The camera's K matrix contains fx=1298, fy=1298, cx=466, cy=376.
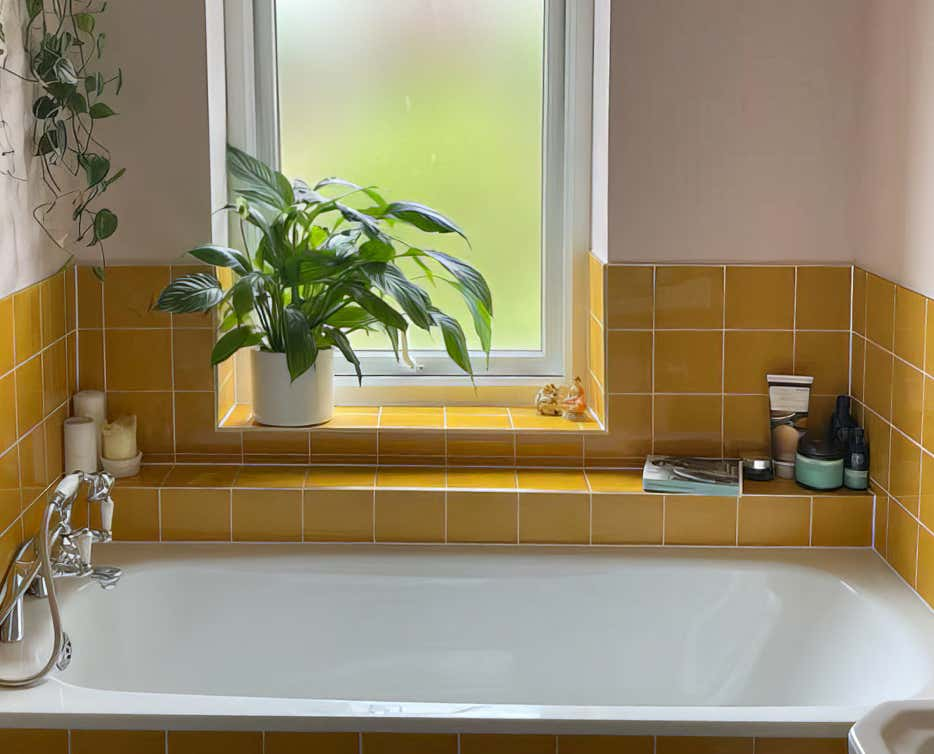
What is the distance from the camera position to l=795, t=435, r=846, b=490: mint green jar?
2871mm

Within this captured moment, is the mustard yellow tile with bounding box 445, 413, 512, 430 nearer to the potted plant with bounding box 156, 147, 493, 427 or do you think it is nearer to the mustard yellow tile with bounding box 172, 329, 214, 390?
the potted plant with bounding box 156, 147, 493, 427

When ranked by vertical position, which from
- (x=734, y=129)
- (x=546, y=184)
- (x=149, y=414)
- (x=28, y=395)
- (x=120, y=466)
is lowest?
(x=120, y=466)

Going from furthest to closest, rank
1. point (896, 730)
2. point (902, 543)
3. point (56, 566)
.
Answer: point (902, 543) → point (56, 566) → point (896, 730)

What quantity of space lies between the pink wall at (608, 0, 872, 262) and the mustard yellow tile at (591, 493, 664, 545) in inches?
21.9

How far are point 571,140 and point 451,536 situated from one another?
105 centimetres

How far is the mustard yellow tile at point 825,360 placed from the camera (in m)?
2.99

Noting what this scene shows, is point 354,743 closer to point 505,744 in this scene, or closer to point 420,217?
point 505,744

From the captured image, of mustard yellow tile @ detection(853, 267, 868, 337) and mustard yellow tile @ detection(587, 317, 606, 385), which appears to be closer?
mustard yellow tile @ detection(853, 267, 868, 337)

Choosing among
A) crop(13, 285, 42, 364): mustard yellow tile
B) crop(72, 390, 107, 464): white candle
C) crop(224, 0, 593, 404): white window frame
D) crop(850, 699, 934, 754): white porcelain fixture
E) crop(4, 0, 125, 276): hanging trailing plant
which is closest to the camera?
crop(850, 699, 934, 754): white porcelain fixture

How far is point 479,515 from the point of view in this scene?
288 centimetres

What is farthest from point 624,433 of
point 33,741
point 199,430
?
point 33,741

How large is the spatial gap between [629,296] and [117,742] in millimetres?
1493

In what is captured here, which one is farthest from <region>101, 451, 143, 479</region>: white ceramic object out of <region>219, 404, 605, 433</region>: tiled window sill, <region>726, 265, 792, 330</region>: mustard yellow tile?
<region>726, 265, 792, 330</region>: mustard yellow tile

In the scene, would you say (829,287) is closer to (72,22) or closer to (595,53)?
(595,53)
